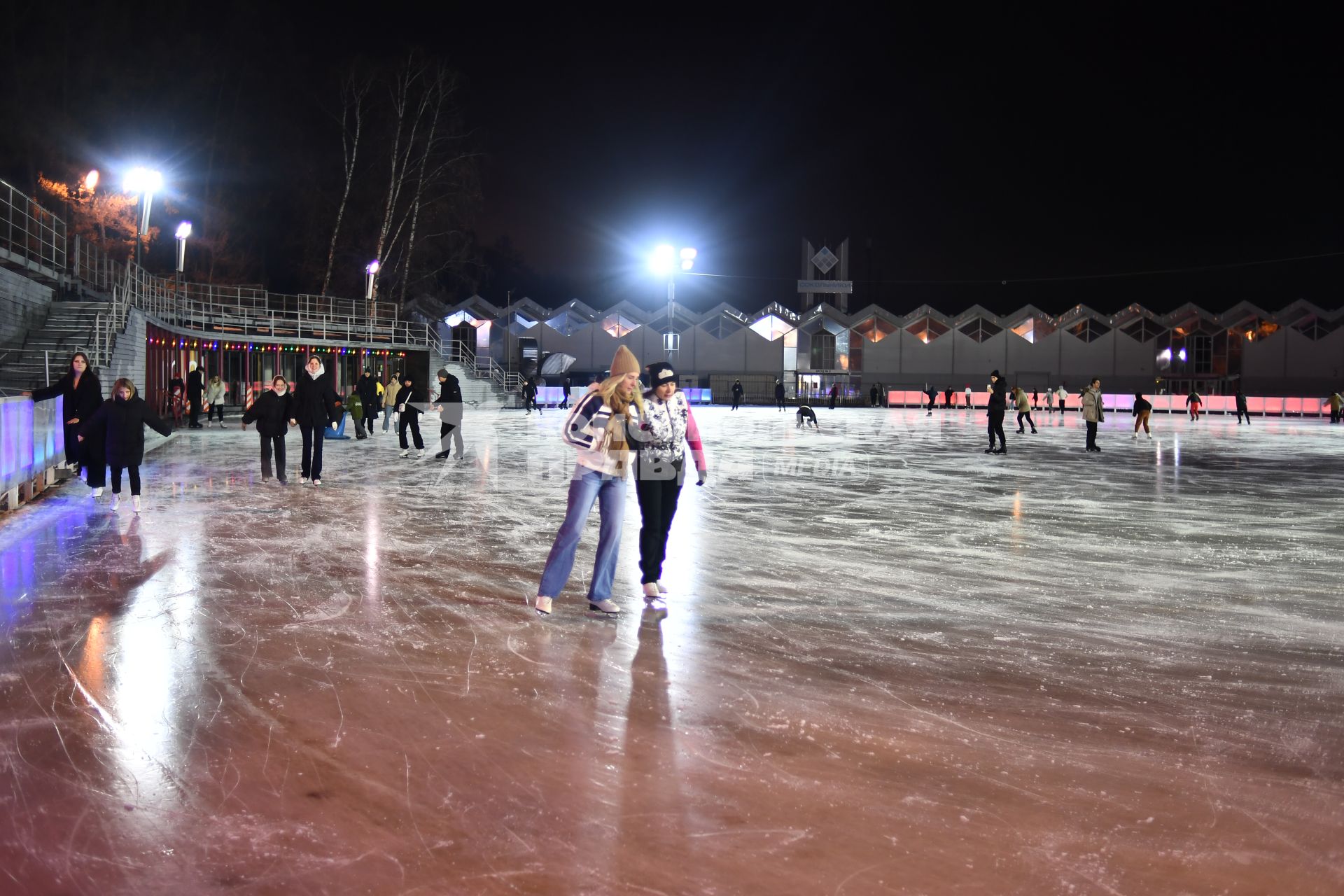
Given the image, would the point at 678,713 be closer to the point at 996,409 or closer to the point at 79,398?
the point at 79,398

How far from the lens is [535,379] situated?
177 ft

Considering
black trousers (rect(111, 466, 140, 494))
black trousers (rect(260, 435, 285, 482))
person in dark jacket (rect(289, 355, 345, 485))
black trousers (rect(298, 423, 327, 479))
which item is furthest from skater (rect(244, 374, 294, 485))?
black trousers (rect(111, 466, 140, 494))

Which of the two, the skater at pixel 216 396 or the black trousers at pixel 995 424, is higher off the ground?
the skater at pixel 216 396

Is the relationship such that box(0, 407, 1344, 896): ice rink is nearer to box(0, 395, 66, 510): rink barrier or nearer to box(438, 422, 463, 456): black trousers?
box(0, 395, 66, 510): rink barrier

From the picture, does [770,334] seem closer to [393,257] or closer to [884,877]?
[393,257]

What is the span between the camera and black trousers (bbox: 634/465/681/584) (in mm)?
6410

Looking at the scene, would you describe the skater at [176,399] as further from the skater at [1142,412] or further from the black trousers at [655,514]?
the black trousers at [655,514]

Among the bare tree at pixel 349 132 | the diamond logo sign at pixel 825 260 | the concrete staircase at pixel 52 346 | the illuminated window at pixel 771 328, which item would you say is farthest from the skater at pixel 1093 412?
the diamond logo sign at pixel 825 260

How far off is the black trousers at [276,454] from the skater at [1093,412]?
14.0 meters

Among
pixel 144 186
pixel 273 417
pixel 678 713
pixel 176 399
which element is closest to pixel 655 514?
pixel 678 713

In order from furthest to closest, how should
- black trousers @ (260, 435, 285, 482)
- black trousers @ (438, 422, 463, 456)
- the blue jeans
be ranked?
black trousers @ (438, 422, 463, 456) → black trousers @ (260, 435, 285, 482) → the blue jeans

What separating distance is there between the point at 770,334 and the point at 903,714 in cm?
5934

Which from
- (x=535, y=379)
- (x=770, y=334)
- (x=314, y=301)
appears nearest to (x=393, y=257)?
(x=314, y=301)

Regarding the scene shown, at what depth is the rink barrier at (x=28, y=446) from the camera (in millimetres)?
10734
